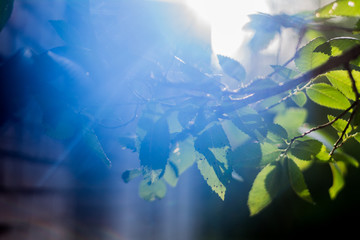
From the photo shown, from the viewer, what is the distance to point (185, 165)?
661mm

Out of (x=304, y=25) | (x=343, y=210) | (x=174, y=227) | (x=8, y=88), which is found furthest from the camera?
(x=174, y=227)

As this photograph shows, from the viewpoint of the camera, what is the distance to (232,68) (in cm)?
61

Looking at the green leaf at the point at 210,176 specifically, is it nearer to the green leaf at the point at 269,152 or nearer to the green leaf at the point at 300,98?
the green leaf at the point at 269,152

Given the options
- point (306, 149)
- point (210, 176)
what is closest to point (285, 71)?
point (306, 149)

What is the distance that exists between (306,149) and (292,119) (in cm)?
25

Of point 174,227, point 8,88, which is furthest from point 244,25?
point 174,227

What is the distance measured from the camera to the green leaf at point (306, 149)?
516 millimetres

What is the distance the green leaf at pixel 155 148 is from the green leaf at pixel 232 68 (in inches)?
8.5

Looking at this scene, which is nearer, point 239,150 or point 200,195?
point 239,150

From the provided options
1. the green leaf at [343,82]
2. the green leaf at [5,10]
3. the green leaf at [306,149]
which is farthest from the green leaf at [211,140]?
the green leaf at [5,10]

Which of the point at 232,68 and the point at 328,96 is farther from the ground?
the point at 232,68

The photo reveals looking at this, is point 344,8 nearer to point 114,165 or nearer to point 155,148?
point 155,148

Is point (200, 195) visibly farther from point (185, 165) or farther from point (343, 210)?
point (185, 165)

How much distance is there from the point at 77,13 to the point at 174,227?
5466mm
